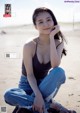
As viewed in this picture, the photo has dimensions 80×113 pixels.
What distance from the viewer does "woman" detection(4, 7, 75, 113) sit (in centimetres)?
198

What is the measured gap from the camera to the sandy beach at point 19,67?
2.52 metres

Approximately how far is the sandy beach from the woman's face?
166mm

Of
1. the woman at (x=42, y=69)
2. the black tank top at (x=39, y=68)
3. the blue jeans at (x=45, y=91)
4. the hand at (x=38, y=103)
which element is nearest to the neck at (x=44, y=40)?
the woman at (x=42, y=69)

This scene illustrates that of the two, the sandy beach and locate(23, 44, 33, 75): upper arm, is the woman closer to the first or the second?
locate(23, 44, 33, 75): upper arm

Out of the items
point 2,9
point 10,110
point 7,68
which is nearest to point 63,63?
point 7,68

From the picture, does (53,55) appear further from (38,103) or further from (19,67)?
(19,67)

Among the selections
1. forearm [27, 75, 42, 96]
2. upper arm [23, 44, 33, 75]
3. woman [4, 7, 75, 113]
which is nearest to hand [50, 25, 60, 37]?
woman [4, 7, 75, 113]

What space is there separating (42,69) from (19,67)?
1111 mm

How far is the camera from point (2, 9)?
2.95m

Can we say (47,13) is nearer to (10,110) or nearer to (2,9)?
(10,110)

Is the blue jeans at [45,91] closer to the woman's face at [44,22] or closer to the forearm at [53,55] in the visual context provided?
the forearm at [53,55]

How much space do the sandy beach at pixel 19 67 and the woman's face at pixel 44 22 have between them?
0.17 m

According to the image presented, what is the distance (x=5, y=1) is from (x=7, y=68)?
0.61 m

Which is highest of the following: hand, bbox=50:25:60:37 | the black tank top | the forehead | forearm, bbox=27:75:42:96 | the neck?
the forehead
